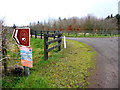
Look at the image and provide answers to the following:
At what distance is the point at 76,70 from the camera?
456cm

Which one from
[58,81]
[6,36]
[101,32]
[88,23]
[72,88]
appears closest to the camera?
[72,88]

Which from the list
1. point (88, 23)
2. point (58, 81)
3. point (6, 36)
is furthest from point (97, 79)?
point (88, 23)

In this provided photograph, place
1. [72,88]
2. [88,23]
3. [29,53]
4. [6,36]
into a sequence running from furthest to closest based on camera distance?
[88,23], [6,36], [29,53], [72,88]

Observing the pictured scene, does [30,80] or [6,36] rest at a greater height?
[6,36]

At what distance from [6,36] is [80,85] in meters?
3.26

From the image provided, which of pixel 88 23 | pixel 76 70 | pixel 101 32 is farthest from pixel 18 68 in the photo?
pixel 88 23

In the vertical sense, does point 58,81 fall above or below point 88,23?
below

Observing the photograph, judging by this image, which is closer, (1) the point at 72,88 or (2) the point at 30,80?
(1) the point at 72,88

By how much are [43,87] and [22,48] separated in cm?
167

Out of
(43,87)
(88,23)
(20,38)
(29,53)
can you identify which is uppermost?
(88,23)

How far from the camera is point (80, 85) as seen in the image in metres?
3.43

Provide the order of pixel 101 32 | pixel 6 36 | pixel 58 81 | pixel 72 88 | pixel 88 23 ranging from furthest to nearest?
1. pixel 88 23
2. pixel 101 32
3. pixel 6 36
4. pixel 58 81
5. pixel 72 88

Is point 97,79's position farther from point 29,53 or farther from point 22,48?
point 22,48

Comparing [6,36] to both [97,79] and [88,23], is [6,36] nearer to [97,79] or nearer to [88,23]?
[97,79]
